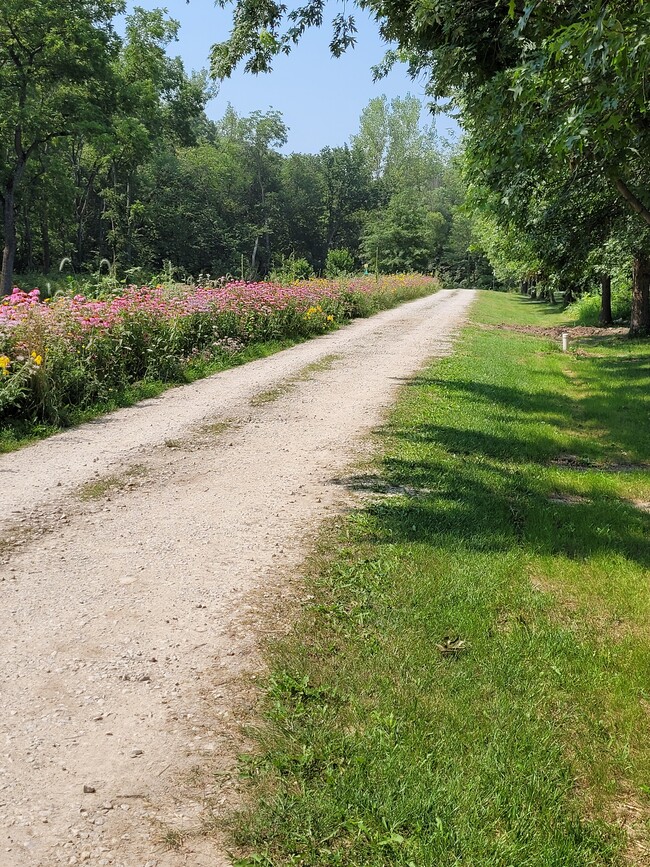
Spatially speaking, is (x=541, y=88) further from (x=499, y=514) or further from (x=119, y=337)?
(x=119, y=337)

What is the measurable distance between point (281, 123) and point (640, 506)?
222ft

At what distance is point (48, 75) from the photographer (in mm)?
24750

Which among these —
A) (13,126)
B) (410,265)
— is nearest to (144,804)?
(13,126)

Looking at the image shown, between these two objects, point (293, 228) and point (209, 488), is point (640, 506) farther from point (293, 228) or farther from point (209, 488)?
point (293, 228)

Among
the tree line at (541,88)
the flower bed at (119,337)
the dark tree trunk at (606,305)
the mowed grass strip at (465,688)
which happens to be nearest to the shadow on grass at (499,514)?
the mowed grass strip at (465,688)

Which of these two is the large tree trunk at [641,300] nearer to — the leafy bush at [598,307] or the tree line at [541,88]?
the leafy bush at [598,307]

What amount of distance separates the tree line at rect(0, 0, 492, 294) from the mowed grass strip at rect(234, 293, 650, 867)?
435 centimetres

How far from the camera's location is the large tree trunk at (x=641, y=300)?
17719mm

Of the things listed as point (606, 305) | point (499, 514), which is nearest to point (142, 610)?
point (499, 514)

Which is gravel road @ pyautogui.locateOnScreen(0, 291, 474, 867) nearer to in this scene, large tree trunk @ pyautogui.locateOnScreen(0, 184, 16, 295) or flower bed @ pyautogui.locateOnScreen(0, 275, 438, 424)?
flower bed @ pyautogui.locateOnScreen(0, 275, 438, 424)

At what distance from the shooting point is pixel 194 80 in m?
74.8

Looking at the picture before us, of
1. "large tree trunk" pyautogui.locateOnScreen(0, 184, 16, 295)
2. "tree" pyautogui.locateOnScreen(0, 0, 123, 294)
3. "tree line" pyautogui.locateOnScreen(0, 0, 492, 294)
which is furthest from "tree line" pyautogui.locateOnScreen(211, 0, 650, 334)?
"large tree trunk" pyautogui.locateOnScreen(0, 184, 16, 295)

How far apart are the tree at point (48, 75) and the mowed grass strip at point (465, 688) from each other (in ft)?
82.5

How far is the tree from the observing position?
23.6 metres
